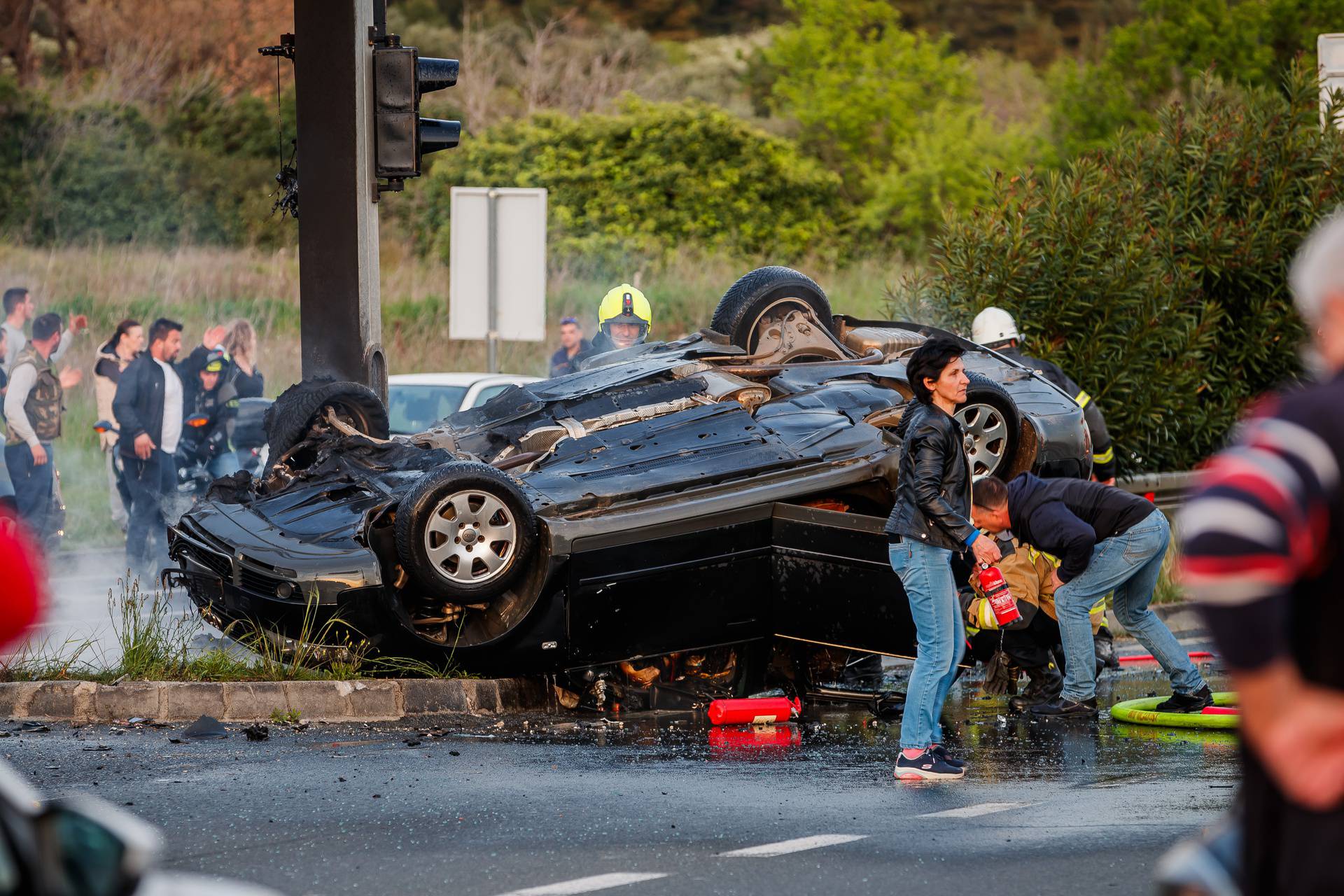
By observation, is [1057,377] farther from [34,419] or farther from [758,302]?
[34,419]

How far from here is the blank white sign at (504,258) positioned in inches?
591

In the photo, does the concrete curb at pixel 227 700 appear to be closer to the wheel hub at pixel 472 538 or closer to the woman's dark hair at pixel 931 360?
the wheel hub at pixel 472 538

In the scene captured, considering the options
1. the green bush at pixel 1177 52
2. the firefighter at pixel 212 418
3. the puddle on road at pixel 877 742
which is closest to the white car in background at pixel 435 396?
the firefighter at pixel 212 418

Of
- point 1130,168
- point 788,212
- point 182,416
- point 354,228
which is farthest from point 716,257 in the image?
point 354,228

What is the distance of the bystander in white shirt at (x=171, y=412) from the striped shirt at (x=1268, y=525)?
12.4 m

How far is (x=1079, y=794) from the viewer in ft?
23.0

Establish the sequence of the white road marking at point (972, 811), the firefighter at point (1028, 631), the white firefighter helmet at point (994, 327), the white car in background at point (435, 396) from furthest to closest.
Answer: the white car in background at point (435, 396), the white firefighter helmet at point (994, 327), the firefighter at point (1028, 631), the white road marking at point (972, 811)

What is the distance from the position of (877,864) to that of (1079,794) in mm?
1547

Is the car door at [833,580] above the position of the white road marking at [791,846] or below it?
above

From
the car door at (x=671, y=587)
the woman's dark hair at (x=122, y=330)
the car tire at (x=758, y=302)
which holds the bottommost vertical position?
the car door at (x=671, y=587)

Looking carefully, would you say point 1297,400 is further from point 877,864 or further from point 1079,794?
point 1079,794

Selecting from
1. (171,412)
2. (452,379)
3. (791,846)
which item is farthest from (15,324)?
(791,846)

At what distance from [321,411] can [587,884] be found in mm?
4844

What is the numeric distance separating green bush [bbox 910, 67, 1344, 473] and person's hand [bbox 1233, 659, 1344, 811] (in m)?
12.0
